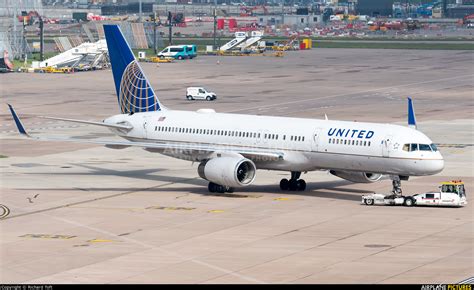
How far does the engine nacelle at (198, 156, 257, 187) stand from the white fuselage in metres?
1.78

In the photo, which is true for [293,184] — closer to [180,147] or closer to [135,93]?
[180,147]

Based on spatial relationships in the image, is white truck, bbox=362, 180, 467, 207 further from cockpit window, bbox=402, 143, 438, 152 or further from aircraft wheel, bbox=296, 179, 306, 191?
aircraft wheel, bbox=296, 179, 306, 191

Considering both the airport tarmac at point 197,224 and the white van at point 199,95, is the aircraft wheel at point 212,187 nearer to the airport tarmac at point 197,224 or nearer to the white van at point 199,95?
the airport tarmac at point 197,224

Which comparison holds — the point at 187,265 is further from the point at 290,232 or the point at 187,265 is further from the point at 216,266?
the point at 290,232

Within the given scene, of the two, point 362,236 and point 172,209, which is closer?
point 362,236

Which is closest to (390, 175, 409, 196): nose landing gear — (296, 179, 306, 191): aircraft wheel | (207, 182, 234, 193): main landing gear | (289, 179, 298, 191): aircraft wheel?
(296, 179, 306, 191): aircraft wheel

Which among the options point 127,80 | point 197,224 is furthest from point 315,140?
point 127,80

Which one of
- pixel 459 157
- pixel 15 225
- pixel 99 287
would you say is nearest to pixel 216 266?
pixel 99 287

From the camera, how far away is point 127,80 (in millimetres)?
81688

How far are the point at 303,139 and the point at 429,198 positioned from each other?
8792 mm

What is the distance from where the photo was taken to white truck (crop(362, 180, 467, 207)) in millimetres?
66688

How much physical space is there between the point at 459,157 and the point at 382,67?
105637 millimetres

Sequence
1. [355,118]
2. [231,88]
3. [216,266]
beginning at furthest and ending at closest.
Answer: [231,88], [355,118], [216,266]

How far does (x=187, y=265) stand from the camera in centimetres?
5119
